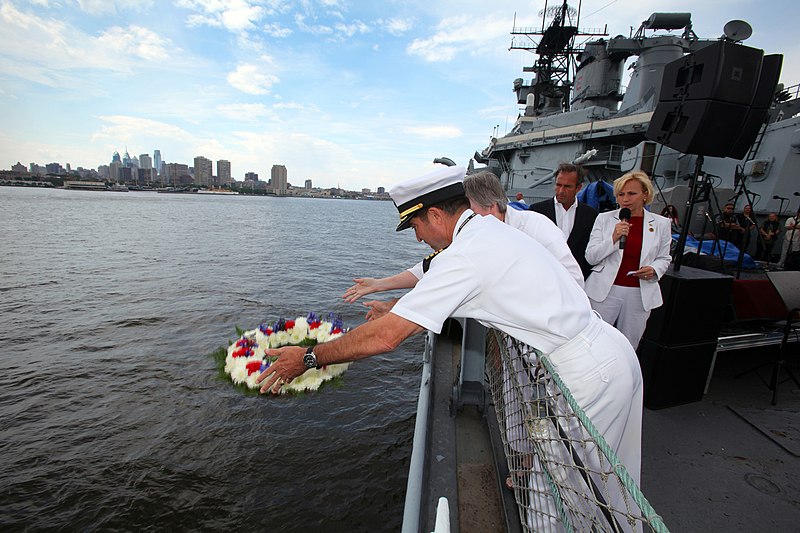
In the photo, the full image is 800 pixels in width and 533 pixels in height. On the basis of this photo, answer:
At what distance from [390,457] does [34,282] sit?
16.7m

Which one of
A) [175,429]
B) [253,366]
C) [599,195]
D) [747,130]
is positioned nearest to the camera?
[747,130]

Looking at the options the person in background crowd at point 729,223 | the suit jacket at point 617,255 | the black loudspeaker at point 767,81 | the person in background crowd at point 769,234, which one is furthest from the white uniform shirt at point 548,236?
the person in background crowd at point 769,234

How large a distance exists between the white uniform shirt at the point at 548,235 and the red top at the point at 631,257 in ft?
4.04

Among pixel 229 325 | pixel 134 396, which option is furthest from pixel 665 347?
pixel 229 325

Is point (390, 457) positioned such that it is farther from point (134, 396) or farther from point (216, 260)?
point (216, 260)

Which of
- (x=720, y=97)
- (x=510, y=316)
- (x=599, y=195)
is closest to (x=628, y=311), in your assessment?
(x=720, y=97)

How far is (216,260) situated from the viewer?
66.9 ft

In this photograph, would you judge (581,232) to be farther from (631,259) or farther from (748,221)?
(748,221)

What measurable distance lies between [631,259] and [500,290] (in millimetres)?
2770

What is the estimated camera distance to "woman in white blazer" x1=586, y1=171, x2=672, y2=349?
3.54 m

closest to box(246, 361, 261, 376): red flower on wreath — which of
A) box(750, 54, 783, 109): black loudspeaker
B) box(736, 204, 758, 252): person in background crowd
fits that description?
box(750, 54, 783, 109): black loudspeaker

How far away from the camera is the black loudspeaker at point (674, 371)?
3738 mm

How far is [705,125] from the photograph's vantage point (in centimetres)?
376

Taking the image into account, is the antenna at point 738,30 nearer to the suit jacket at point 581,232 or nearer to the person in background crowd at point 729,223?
the person in background crowd at point 729,223
